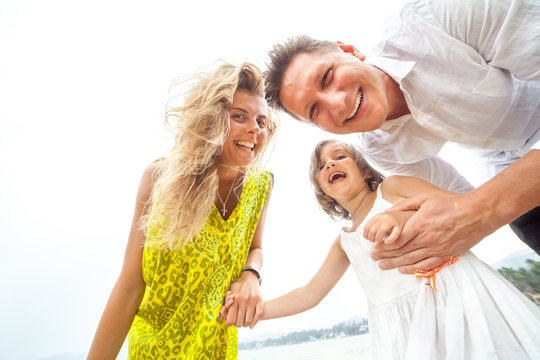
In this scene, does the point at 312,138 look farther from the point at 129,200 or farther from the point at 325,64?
the point at 129,200

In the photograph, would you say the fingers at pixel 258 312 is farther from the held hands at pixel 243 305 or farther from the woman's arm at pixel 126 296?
the woman's arm at pixel 126 296

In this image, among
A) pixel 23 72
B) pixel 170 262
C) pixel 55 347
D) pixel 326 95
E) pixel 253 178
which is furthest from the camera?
pixel 23 72

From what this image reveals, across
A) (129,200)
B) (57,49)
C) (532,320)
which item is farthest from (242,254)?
(57,49)

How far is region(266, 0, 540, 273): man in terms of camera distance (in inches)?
25.0

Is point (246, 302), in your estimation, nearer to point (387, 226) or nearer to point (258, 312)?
point (258, 312)

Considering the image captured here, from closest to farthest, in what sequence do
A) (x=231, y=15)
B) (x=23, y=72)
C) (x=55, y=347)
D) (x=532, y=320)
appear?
(x=532, y=320) → (x=55, y=347) → (x=23, y=72) → (x=231, y=15)

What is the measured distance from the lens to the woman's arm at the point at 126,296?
2.80 ft

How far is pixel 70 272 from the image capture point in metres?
1.88

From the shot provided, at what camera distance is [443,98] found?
0.76 metres

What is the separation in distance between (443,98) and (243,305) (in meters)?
0.83

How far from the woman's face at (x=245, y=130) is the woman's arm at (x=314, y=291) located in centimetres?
47

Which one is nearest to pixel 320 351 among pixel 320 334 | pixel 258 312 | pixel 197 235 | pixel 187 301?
pixel 320 334

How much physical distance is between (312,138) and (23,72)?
80.0 inches

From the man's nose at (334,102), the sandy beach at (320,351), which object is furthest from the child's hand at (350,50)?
the sandy beach at (320,351)
